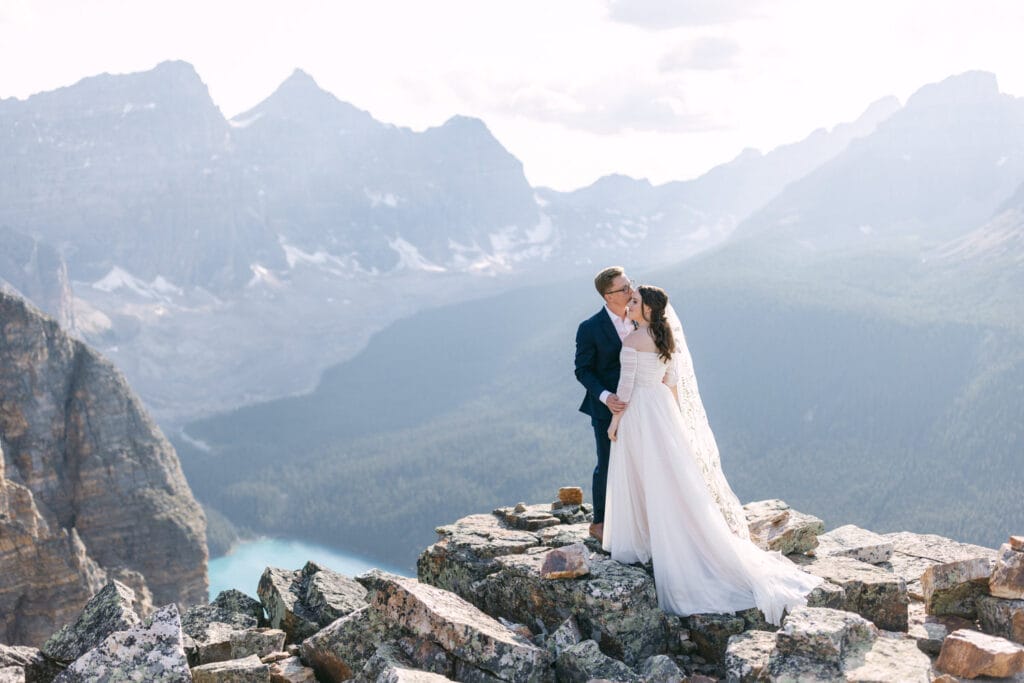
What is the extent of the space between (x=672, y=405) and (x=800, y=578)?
2612mm

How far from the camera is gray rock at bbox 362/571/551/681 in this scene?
8.85m

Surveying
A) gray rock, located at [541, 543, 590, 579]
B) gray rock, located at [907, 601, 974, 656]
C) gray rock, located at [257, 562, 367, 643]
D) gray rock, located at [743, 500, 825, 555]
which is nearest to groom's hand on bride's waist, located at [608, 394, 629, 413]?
gray rock, located at [541, 543, 590, 579]

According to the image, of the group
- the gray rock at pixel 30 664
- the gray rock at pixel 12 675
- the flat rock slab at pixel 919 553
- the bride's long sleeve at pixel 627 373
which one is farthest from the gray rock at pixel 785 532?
the gray rock at pixel 12 675

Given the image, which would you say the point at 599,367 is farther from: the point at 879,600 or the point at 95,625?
the point at 95,625

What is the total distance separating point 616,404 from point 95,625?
695 cm

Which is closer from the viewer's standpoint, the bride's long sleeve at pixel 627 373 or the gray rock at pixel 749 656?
the gray rock at pixel 749 656

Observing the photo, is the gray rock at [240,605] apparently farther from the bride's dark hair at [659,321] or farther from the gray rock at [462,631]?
the bride's dark hair at [659,321]

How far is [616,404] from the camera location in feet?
37.2

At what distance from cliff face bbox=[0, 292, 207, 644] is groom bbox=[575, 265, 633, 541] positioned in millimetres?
50151

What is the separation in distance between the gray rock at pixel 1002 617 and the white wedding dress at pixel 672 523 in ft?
6.60

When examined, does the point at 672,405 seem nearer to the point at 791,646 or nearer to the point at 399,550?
the point at 791,646

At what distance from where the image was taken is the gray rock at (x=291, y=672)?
9578mm

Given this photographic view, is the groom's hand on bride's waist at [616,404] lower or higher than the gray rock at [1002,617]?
higher

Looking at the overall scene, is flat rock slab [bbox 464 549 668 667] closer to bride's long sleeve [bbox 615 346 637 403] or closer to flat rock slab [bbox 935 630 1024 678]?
bride's long sleeve [bbox 615 346 637 403]
